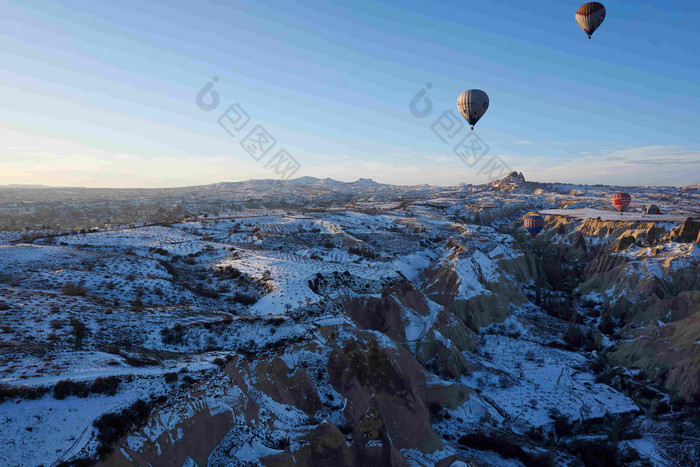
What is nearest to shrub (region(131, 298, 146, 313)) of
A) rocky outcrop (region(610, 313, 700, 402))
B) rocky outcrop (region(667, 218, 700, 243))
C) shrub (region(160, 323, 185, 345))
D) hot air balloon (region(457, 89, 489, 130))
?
shrub (region(160, 323, 185, 345))

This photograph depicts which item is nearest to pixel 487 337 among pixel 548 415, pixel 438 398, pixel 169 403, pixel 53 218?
pixel 548 415

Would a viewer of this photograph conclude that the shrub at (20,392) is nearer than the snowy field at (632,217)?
Yes

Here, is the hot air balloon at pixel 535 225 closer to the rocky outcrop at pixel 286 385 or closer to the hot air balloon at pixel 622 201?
the hot air balloon at pixel 622 201

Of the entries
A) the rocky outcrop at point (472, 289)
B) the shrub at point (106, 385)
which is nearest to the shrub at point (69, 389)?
the shrub at point (106, 385)

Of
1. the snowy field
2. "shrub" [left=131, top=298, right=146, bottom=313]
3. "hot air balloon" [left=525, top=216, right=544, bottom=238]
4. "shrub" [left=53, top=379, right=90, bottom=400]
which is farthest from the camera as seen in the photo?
"hot air balloon" [left=525, top=216, right=544, bottom=238]

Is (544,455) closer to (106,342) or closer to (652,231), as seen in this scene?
(106,342)

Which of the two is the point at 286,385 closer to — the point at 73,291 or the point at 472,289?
the point at 73,291

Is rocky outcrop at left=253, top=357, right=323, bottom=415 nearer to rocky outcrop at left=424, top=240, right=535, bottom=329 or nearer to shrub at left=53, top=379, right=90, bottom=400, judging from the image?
shrub at left=53, top=379, right=90, bottom=400
